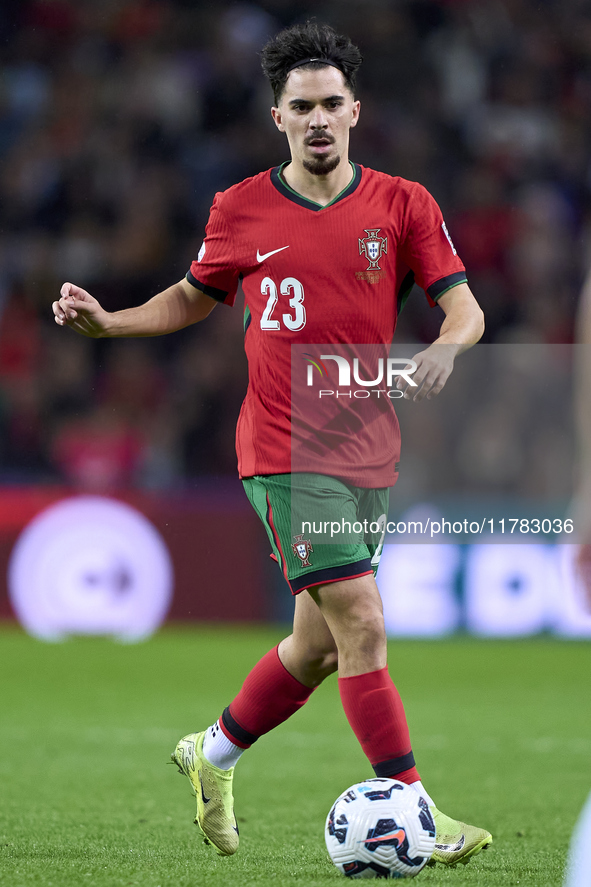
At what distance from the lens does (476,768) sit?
5.42 metres

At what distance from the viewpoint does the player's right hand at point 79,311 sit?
144 inches

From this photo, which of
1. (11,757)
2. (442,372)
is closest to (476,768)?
(11,757)

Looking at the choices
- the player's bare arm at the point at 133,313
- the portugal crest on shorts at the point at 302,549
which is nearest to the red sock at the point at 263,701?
the portugal crest on shorts at the point at 302,549

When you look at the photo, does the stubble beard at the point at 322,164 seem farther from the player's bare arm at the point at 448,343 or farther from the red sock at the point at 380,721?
the red sock at the point at 380,721

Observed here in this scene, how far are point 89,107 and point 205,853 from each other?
9340 mm

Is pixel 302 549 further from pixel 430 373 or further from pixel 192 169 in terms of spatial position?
pixel 192 169

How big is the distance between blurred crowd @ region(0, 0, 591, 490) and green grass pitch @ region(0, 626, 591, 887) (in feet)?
5.03

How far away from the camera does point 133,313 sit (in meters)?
3.87

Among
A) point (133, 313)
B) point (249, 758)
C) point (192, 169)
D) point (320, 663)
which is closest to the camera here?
point (320, 663)

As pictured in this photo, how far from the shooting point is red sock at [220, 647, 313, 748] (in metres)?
3.77

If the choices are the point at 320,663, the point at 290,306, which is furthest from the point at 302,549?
the point at 290,306

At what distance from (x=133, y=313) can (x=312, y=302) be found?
0.58 meters

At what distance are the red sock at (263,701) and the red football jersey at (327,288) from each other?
22.9 inches

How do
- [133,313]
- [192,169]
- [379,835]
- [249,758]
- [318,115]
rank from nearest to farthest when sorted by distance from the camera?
[379,835], [318,115], [133,313], [249,758], [192,169]
